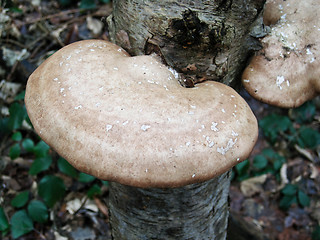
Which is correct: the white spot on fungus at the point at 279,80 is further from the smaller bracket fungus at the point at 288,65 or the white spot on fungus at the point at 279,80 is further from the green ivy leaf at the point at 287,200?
the green ivy leaf at the point at 287,200

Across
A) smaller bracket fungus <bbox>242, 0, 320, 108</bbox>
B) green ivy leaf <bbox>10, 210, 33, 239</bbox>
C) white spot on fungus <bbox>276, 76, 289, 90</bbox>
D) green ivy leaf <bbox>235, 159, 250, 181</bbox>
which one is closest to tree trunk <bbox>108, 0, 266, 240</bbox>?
smaller bracket fungus <bbox>242, 0, 320, 108</bbox>

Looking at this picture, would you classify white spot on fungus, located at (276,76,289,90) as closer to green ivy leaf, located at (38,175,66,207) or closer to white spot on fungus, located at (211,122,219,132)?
white spot on fungus, located at (211,122,219,132)

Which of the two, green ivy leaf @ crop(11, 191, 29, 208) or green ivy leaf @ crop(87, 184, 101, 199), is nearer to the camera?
green ivy leaf @ crop(11, 191, 29, 208)

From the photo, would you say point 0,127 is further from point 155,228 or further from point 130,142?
point 130,142

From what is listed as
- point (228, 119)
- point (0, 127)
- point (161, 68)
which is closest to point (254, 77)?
point (228, 119)

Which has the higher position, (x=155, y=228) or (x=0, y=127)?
(x=155, y=228)

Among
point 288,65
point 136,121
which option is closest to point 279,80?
point 288,65
